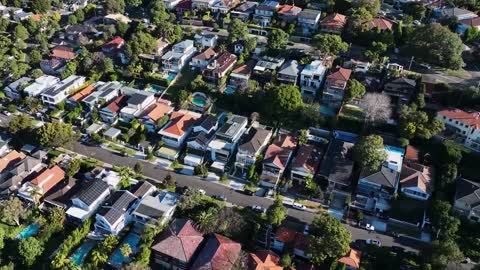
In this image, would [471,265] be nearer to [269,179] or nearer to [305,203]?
[305,203]

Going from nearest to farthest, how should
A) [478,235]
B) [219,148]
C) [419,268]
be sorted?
[419,268] → [478,235] → [219,148]

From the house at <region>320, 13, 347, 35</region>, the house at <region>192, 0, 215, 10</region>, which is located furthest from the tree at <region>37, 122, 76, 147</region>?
the house at <region>320, 13, 347, 35</region>

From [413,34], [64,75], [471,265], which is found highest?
[413,34]

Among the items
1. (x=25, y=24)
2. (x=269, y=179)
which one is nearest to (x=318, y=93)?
(x=269, y=179)

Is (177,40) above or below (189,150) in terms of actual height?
above

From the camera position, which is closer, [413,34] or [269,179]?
[269,179]

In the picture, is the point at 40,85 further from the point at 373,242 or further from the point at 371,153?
the point at 373,242

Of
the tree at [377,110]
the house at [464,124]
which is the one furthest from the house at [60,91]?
the house at [464,124]

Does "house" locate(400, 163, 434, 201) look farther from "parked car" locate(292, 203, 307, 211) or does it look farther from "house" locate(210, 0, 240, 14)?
"house" locate(210, 0, 240, 14)
